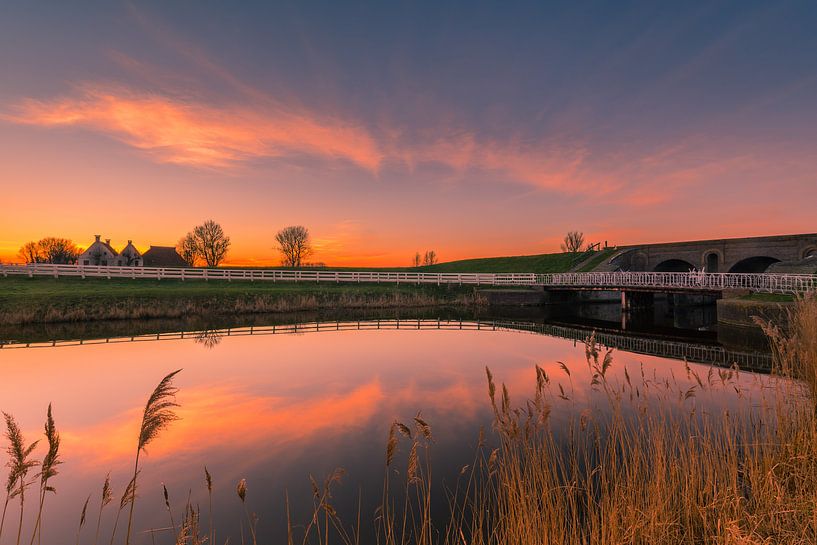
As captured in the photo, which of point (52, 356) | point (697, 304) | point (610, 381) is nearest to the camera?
point (610, 381)

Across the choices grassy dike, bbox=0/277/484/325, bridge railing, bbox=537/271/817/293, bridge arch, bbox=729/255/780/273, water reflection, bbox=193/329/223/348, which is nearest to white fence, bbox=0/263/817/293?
bridge railing, bbox=537/271/817/293

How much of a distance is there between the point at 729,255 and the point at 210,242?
84.4 metres

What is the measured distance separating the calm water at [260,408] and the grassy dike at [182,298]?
1191cm

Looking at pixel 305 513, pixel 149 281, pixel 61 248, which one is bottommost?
pixel 305 513

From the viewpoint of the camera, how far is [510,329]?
26.8 m

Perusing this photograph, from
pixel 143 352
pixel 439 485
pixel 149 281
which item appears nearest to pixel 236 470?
pixel 439 485

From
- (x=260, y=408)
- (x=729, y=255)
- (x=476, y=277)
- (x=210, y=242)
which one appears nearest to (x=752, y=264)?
(x=729, y=255)

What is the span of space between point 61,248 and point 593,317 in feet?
348

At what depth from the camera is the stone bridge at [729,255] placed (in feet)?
130

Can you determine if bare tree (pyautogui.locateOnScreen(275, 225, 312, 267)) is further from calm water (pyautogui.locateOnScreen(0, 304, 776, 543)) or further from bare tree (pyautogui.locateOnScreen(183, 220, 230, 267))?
calm water (pyautogui.locateOnScreen(0, 304, 776, 543))

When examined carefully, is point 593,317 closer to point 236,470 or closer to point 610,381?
point 610,381

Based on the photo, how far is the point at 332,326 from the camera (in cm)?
2667

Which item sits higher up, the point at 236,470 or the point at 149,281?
the point at 149,281

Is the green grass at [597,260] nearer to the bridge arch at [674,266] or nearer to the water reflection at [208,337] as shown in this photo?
the bridge arch at [674,266]
